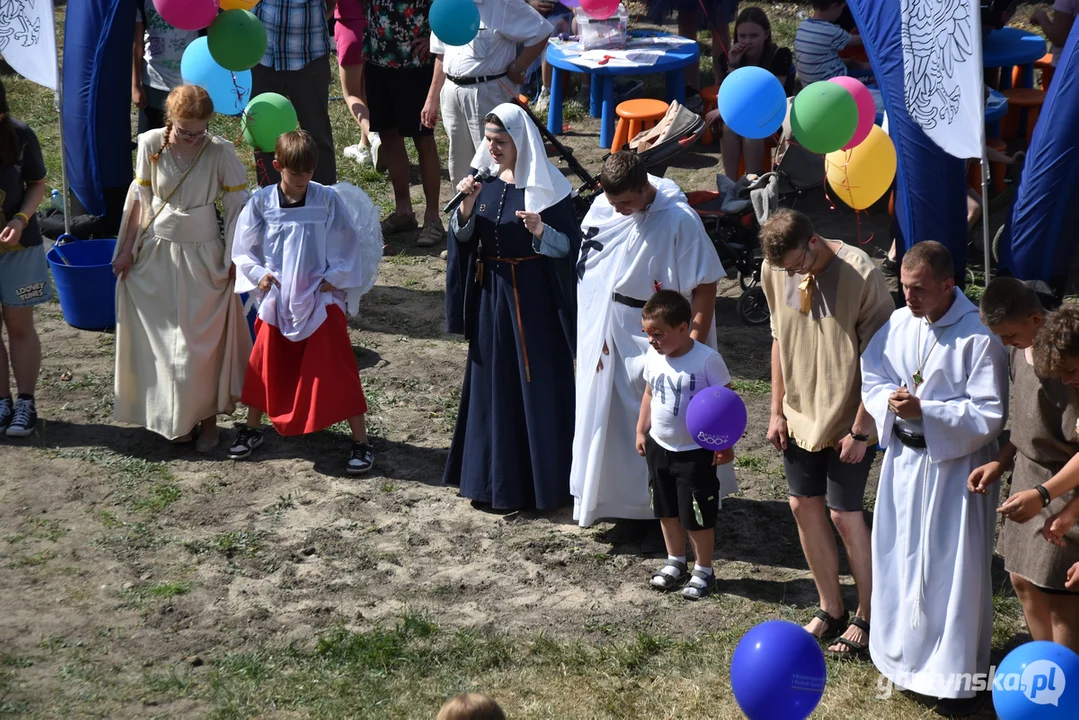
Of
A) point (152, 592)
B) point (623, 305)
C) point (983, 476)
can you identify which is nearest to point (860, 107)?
point (623, 305)

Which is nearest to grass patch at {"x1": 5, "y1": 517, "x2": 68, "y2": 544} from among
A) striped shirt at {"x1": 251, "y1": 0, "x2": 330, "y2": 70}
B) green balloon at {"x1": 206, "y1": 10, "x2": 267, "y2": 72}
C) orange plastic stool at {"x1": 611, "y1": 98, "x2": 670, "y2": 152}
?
green balloon at {"x1": 206, "y1": 10, "x2": 267, "y2": 72}

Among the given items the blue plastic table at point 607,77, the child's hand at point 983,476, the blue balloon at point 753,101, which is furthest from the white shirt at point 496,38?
the child's hand at point 983,476

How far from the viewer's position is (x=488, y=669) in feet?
15.8

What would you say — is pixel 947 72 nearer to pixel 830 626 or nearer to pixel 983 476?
pixel 983 476

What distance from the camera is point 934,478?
14.0 feet

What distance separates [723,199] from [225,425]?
3480 mm

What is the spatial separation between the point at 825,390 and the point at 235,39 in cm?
407

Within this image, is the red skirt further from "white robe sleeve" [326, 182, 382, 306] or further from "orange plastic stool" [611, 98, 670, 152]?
"orange plastic stool" [611, 98, 670, 152]

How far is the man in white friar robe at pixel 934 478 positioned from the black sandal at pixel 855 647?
0.84ft

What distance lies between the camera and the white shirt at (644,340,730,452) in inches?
195

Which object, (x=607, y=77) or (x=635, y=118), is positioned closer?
(x=635, y=118)

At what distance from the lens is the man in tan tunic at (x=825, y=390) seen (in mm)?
4457

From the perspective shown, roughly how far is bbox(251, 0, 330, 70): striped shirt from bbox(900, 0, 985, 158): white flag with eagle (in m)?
4.62

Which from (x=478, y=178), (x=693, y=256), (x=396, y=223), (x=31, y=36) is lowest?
(x=396, y=223)
